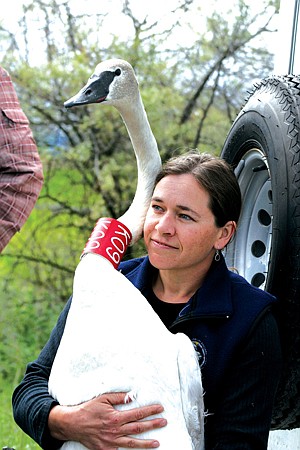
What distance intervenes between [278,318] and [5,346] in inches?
213

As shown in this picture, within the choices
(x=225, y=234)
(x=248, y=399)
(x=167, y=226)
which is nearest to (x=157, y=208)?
(x=167, y=226)

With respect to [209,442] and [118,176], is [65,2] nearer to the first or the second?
[118,176]

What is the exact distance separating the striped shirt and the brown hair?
0.48 m

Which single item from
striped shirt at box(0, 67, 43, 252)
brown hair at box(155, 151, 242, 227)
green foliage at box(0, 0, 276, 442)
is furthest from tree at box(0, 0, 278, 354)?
brown hair at box(155, 151, 242, 227)

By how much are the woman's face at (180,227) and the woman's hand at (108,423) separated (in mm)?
453

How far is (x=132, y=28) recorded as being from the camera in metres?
7.93

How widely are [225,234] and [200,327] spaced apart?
305mm

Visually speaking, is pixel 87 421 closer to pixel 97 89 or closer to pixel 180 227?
pixel 180 227

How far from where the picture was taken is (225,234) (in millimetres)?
2711

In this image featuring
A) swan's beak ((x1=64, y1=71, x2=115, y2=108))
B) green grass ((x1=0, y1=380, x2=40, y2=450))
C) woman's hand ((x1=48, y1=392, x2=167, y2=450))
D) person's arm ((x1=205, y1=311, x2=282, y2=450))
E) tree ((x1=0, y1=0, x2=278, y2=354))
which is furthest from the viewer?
tree ((x1=0, y1=0, x2=278, y2=354))

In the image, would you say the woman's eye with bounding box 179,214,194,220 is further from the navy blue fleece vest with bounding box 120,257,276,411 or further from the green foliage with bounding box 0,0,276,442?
the green foliage with bounding box 0,0,276,442

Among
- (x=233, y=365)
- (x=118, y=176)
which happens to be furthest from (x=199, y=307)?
(x=118, y=176)

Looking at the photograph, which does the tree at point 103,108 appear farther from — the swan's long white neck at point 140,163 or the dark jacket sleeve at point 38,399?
the dark jacket sleeve at point 38,399

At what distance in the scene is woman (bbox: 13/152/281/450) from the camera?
7.89ft
